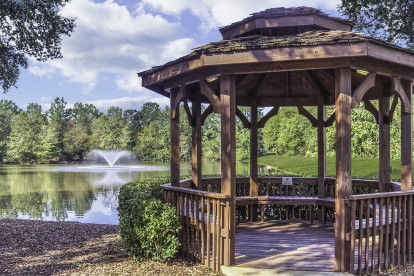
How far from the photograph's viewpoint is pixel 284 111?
50281mm

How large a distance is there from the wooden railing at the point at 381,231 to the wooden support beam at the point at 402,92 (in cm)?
130

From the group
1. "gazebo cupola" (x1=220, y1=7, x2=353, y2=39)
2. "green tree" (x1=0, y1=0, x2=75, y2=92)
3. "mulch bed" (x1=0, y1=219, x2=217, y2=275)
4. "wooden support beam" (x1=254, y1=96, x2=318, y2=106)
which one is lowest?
"mulch bed" (x1=0, y1=219, x2=217, y2=275)

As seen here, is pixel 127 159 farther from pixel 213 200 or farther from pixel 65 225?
pixel 213 200

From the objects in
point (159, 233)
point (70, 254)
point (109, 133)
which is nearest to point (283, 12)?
point (159, 233)

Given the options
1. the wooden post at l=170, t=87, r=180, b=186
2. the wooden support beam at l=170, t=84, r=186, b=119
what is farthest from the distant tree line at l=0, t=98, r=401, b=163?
the wooden support beam at l=170, t=84, r=186, b=119

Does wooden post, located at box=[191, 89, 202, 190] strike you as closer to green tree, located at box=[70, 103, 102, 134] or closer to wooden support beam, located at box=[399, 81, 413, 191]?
wooden support beam, located at box=[399, 81, 413, 191]

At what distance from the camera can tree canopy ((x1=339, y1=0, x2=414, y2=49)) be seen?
12.6 m

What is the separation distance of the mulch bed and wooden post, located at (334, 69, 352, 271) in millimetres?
1772

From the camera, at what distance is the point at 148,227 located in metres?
5.18

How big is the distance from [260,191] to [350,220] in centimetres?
432

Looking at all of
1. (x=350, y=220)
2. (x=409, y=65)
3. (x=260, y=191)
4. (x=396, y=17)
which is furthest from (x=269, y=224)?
(x=396, y=17)

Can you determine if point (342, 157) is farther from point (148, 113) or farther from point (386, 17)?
point (148, 113)

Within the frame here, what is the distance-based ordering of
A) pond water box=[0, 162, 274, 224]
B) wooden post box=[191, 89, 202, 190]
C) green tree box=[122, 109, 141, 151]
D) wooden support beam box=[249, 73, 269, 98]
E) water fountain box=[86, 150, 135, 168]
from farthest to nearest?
1. green tree box=[122, 109, 141, 151]
2. water fountain box=[86, 150, 135, 168]
3. pond water box=[0, 162, 274, 224]
4. wooden support beam box=[249, 73, 269, 98]
5. wooden post box=[191, 89, 202, 190]

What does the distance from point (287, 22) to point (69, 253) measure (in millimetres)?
5616
